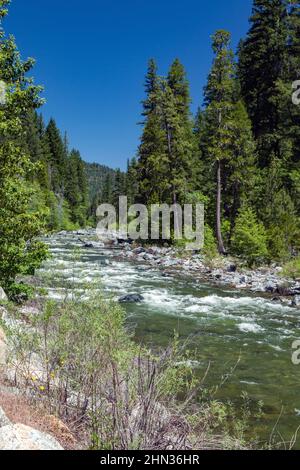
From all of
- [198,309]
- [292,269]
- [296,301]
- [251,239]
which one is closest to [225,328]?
[198,309]

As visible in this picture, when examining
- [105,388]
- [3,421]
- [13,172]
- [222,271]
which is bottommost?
[222,271]

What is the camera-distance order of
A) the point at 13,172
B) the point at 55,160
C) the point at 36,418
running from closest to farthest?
the point at 36,418 → the point at 13,172 → the point at 55,160

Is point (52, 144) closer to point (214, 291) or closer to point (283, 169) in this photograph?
point (283, 169)

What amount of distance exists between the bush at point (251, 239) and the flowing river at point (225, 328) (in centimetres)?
436

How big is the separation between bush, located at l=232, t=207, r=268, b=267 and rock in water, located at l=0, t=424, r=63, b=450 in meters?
19.1

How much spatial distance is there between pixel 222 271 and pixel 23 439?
60.1ft

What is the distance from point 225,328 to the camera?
476 inches

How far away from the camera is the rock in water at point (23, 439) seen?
367 centimetres

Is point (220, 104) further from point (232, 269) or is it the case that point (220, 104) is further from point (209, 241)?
point (232, 269)

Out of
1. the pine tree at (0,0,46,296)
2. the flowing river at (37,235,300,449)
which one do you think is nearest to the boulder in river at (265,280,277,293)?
the flowing river at (37,235,300,449)

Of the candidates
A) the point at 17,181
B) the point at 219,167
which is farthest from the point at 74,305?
the point at 219,167

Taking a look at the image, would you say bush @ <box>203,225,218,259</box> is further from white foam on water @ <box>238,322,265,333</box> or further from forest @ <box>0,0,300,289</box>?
white foam on water @ <box>238,322,265,333</box>

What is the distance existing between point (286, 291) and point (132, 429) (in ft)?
44.0

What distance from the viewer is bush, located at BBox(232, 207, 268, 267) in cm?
2211
